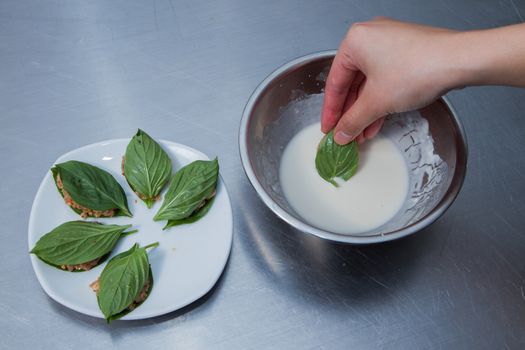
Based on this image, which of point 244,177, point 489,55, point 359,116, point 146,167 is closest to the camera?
point 489,55

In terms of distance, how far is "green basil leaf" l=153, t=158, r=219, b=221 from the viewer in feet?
3.08

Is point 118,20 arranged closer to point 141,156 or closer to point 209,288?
point 141,156

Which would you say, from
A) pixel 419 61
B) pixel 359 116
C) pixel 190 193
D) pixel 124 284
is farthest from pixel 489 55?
pixel 124 284

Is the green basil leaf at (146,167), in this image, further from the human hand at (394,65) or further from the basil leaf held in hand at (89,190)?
the human hand at (394,65)

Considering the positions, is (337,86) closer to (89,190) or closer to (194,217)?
(194,217)

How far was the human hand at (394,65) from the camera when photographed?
77cm

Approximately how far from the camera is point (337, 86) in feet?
3.05

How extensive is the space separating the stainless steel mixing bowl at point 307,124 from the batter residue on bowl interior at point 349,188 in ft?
0.06

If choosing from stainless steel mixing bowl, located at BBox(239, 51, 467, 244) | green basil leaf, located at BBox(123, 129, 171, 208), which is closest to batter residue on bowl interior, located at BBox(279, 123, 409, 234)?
stainless steel mixing bowl, located at BBox(239, 51, 467, 244)

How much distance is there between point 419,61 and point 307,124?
363mm

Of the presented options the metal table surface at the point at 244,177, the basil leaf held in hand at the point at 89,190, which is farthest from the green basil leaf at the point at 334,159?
the basil leaf held in hand at the point at 89,190

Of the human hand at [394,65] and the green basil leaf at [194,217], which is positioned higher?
the human hand at [394,65]

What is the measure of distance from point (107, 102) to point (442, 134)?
70cm

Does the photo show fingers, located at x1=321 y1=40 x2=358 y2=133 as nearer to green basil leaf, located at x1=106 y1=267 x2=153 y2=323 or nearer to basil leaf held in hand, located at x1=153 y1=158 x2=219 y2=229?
basil leaf held in hand, located at x1=153 y1=158 x2=219 y2=229
